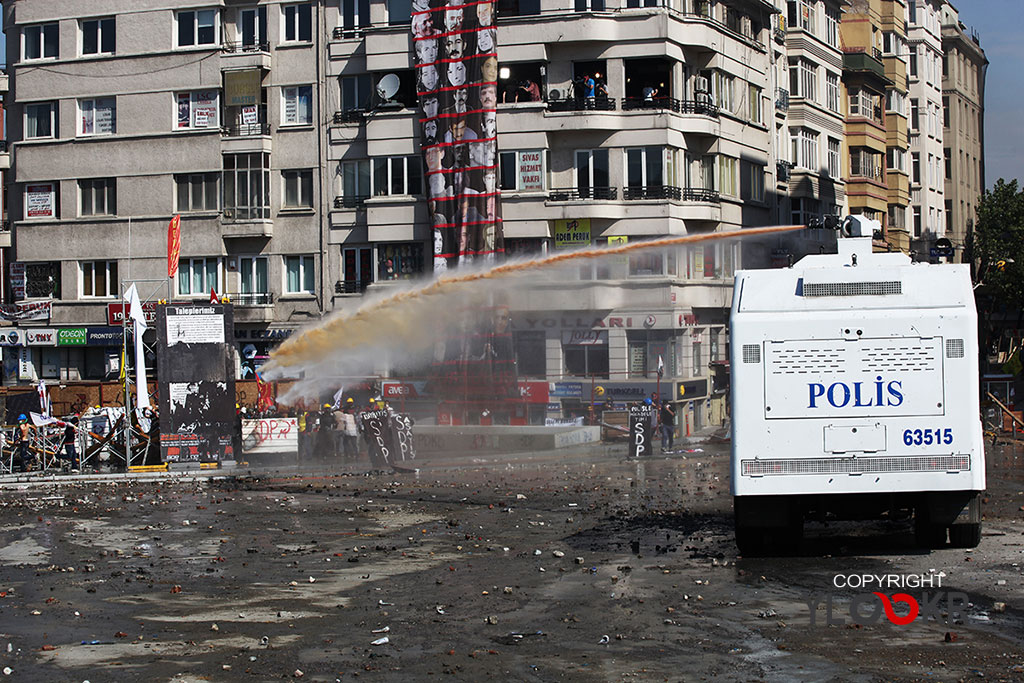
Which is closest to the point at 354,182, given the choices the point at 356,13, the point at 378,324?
the point at 356,13

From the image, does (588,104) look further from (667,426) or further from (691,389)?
(667,426)

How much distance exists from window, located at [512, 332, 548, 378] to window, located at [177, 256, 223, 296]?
1541cm

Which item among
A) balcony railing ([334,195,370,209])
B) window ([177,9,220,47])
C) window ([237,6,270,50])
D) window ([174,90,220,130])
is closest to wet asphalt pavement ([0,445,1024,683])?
balcony railing ([334,195,370,209])

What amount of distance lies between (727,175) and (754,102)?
5.03 meters

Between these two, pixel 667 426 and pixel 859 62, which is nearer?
pixel 667 426

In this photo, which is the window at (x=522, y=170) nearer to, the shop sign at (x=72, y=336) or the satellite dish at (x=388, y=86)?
the satellite dish at (x=388, y=86)

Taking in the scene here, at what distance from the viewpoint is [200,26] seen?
180ft

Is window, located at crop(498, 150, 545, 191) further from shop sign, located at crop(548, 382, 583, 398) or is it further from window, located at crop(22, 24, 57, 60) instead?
window, located at crop(22, 24, 57, 60)

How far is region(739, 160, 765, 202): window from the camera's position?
52.7 m

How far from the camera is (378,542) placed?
1938 cm

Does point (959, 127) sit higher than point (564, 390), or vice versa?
point (959, 127)

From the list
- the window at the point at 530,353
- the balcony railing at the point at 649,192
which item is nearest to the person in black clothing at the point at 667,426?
the window at the point at 530,353

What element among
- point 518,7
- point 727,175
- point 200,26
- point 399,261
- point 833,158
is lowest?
point 399,261

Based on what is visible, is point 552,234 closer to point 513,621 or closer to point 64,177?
point 64,177
